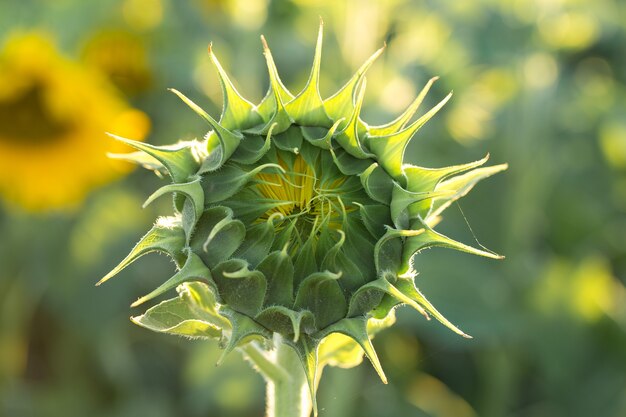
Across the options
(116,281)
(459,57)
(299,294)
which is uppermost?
(299,294)

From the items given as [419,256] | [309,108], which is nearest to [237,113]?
[309,108]

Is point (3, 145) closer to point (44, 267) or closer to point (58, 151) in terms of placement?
point (58, 151)

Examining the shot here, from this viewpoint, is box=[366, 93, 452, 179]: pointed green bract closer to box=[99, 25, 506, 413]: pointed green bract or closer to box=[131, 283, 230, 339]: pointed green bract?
box=[99, 25, 506, 413]: pointed green bract

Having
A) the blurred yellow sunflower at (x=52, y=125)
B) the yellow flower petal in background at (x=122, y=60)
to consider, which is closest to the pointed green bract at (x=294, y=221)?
the blurred yellow sunflower at (x=52, y=125)

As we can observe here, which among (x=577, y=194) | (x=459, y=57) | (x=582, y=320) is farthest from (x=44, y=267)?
(x=577, y=194)

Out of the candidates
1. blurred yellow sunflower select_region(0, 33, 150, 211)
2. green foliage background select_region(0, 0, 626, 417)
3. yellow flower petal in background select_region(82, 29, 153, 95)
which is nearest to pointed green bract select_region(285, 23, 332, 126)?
green foliage background select_region(0, 0, 626, 417)

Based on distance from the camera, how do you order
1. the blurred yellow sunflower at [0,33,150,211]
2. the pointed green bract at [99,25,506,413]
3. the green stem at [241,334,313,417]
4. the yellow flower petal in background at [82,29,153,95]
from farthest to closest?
1. the yellow flower petal in background at [82,29,153,95]
2. the blurred yellow sunflower at [0,33,150,211]
3. the green stem at [241,334,313,417]
4. the pointed green bract at [99,25,506,413]
